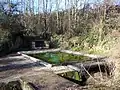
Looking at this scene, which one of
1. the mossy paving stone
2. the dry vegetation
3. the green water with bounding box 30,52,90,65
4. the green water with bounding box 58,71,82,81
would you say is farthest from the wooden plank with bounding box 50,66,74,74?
the dry vegetation

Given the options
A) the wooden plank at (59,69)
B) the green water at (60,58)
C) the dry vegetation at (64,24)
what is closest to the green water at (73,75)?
the wooden plank at (59,69)

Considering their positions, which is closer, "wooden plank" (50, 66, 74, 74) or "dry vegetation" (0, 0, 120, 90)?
"wooden plank" (50, 66, 74, 74)

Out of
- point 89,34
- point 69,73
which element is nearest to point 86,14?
point 89,34

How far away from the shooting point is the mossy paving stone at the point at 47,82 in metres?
7.19

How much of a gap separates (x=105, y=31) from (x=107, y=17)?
148 centimetres

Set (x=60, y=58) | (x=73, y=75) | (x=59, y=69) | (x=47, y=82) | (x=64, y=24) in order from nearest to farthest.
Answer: (x=47, y=82), (x=73, y=75), (x=59, y=69), (x=60, y=58), (x=64, y=24)

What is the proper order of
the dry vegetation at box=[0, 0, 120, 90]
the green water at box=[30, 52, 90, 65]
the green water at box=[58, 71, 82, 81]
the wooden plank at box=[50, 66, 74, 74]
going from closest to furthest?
the green water at box=[58, 71, 82, 81], the wooden plank at box=[50, 66, 74, 74], the green water at box=[30, 52, 90, 65], the dry vegetation at box=[0, 0, 120, 90]

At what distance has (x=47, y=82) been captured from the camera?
786cm

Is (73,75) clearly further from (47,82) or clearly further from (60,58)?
(60,58)

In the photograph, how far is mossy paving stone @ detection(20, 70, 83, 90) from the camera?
23.6 feet

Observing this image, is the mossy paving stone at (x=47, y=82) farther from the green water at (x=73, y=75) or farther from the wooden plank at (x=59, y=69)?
the green water at (x=73, y=75)

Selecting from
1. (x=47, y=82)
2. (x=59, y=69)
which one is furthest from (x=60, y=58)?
(x=47, y=82)

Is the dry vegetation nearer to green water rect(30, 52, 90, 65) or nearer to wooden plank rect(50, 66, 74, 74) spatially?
green water rect(30, 52, 90, 65)

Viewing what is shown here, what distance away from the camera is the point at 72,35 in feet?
63.3
